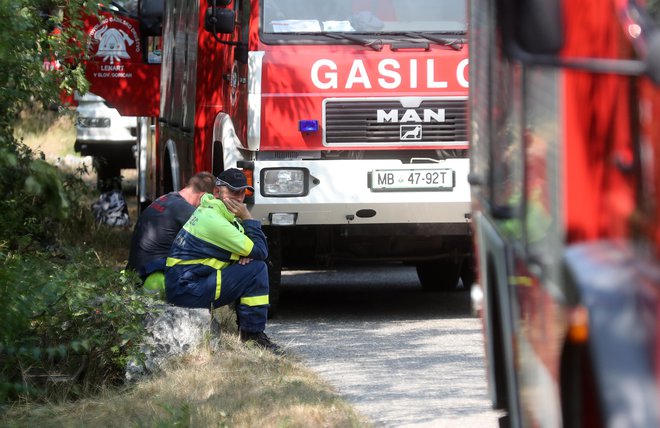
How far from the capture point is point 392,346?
884cm

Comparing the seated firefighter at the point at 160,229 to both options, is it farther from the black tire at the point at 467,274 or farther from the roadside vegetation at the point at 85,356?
the black tire at the point at 467,274

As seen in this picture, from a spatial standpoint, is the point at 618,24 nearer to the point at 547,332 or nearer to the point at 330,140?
the point at 547,332

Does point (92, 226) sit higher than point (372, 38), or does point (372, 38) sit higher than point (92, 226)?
point (372, 38)

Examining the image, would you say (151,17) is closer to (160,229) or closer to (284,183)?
(284,183)

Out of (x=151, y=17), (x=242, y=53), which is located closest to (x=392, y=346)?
(x=242, y=53)

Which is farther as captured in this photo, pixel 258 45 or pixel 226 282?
pixel 258 45

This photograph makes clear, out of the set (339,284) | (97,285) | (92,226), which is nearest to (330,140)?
(97,285)

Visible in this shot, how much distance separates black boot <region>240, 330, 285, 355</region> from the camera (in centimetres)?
820

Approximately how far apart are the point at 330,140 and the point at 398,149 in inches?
19.0

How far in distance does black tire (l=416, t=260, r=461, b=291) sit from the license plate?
2.22m

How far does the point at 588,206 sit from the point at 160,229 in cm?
638

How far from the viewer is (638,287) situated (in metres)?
2.54

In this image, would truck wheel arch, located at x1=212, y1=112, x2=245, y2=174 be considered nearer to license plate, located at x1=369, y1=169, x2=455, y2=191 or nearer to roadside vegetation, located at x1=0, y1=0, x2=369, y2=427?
license plate, located at x1=369, y1=169, x2=455, y2=191

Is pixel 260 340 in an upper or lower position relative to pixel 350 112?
lower
